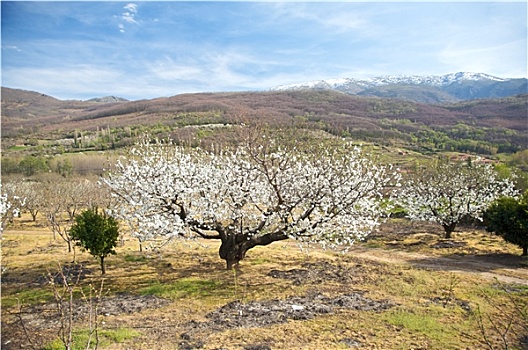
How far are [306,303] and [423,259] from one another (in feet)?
30.7

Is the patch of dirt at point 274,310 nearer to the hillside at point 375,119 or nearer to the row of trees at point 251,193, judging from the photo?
the row of trees at point 251,193

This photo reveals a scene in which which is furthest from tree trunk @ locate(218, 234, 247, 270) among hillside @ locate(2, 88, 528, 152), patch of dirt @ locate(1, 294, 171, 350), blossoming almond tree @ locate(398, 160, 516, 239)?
hillside @ locate(2, 88, 528, 152)

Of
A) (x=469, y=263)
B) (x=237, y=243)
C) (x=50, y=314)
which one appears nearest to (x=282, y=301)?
(x=237, y=243)

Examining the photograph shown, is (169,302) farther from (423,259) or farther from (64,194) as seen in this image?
(64,194)

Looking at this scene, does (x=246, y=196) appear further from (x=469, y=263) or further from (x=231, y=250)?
(x=469, y=263)

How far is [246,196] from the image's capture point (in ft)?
44.1

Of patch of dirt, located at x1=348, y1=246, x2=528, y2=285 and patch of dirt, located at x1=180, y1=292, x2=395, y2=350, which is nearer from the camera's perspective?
patch of dirt, located at x1=180, y1=292, x2=395, y2=350

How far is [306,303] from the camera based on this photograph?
10.7m

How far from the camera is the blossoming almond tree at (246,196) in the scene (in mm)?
12562

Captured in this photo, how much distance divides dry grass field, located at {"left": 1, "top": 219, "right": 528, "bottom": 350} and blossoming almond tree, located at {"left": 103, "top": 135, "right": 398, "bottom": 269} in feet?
6.22

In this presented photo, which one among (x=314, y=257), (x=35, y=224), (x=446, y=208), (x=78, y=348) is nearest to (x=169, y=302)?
(x=78, y=348)

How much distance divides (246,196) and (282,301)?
435 cm

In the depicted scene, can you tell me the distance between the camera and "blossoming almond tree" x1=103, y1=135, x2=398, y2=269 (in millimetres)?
12562

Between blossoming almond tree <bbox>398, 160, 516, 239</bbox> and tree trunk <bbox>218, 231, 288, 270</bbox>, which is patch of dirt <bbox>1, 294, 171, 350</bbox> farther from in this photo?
blossoming almond tree <bbox>398, 160, 516, 239</bbox>
